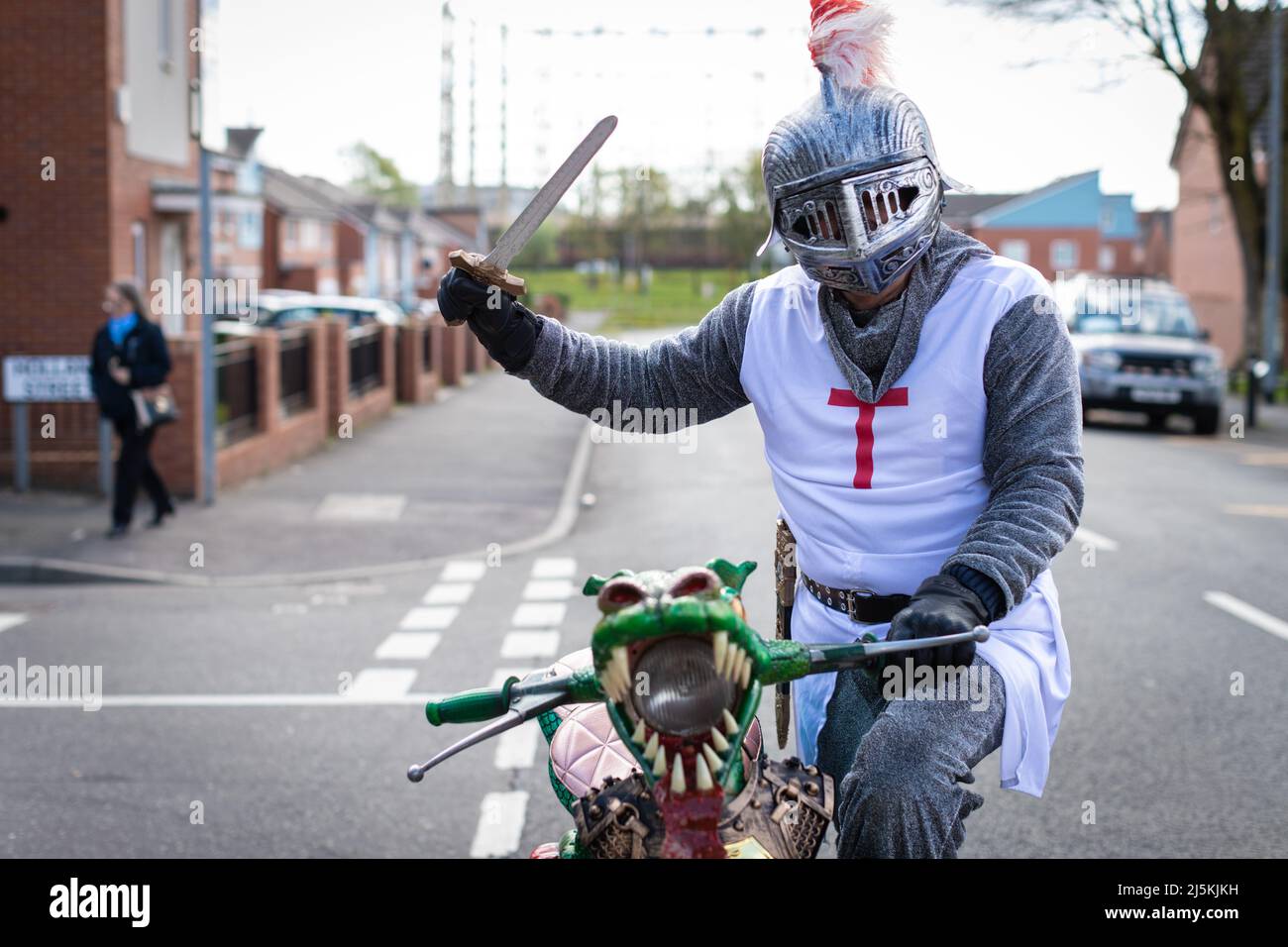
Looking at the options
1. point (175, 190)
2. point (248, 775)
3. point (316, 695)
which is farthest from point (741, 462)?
point (248, 775)

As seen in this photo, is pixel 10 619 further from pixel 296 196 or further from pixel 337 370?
pixel 296 196

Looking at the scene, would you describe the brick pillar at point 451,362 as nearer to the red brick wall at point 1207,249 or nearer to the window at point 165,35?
the window at point 165,35

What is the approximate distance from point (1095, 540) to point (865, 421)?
10.5 meters

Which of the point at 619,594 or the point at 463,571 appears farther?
the point at 463,571

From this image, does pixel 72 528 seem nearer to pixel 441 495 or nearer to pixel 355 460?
pixel 441 495

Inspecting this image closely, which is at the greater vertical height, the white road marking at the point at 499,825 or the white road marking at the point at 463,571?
the white road marking at the point at 463,571

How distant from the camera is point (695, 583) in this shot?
1962 mm

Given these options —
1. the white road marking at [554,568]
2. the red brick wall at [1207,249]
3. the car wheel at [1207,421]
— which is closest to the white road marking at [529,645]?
the white road marking at [554,568]

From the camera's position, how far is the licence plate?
883 inches

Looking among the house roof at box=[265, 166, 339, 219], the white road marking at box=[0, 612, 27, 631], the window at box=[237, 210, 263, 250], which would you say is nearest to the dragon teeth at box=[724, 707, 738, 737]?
the white road marking at box=[0, 612, 27, 631]

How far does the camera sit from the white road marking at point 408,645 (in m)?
8.81

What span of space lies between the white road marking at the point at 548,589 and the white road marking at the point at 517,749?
121 inches

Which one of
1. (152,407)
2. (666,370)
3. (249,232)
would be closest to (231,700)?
(666,370)
